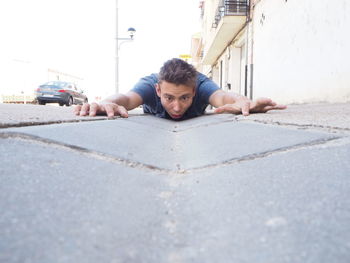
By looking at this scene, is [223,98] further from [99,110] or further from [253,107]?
[99,110]

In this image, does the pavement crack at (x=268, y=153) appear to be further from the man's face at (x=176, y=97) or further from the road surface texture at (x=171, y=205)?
the man's face at (x=176, y=97)

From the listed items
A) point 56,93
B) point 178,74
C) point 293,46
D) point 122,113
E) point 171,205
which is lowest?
point 171,205

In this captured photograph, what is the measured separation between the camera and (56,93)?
11.5 m

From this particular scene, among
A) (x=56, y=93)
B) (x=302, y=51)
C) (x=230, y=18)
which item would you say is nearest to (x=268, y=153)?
(x=302, y=51)

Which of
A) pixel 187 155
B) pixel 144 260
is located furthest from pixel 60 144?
pixel 144 260

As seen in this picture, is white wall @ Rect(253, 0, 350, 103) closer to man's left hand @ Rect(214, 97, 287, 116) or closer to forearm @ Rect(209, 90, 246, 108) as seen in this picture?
forearm @ Rect(209, 90, 246, 108)

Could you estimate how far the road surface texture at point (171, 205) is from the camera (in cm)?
41

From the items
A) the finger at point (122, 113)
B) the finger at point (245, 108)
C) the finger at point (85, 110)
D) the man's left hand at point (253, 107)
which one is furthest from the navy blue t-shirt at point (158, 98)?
the finger at point (85, 110)

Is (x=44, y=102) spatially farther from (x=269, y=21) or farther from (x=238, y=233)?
(x=238, y=233)

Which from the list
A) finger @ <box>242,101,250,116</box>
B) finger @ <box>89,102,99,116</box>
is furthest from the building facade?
finger @ <box>89,102,99,116</box>

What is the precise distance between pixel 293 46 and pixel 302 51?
0.49 m

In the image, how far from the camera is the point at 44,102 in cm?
1162

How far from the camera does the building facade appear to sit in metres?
4.37

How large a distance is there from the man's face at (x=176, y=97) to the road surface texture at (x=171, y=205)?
1.87 m
